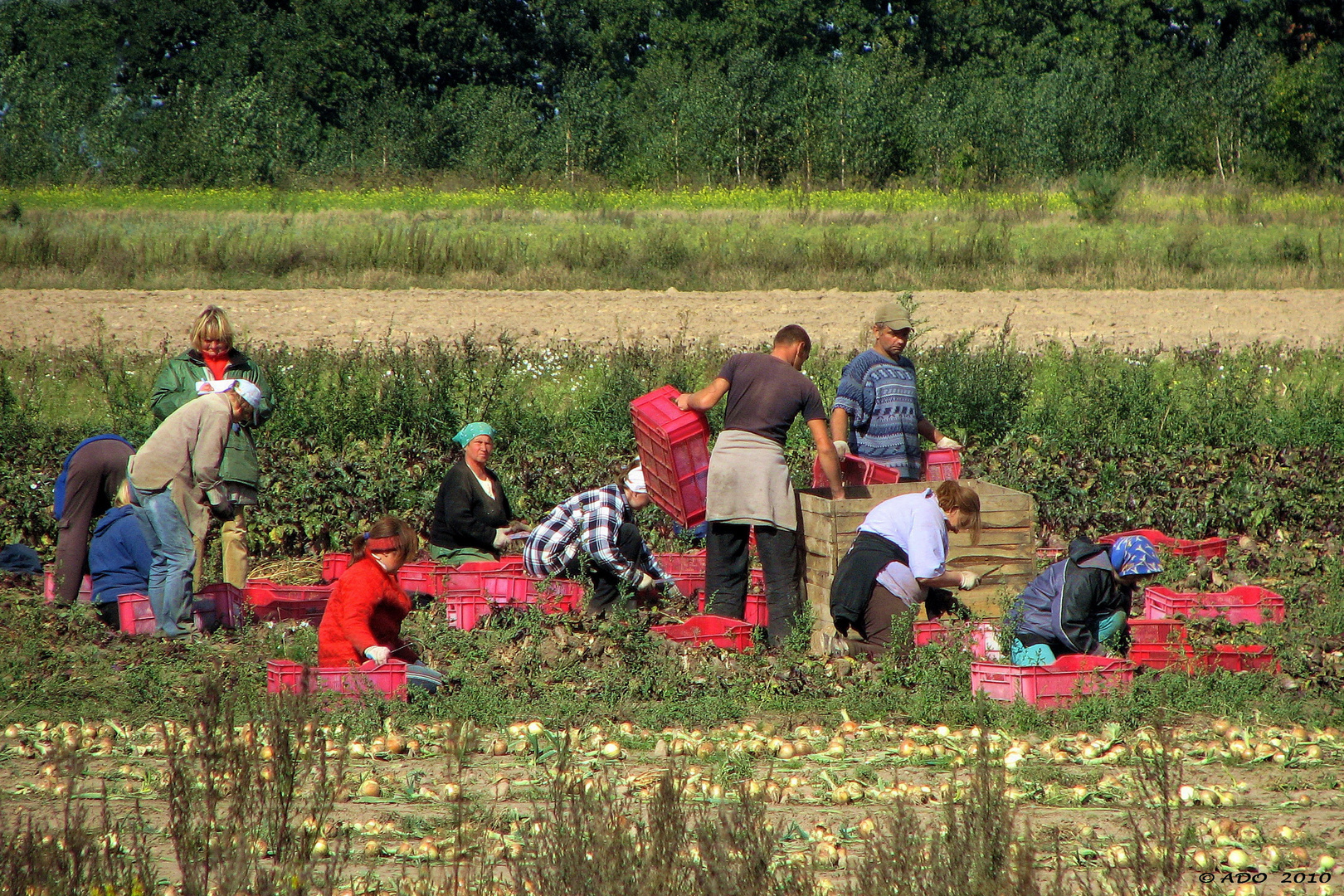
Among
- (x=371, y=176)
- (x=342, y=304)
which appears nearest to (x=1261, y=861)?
(x=342, y=304)

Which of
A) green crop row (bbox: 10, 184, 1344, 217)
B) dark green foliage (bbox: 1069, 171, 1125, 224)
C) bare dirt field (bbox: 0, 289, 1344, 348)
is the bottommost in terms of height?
bare dirt field (bbox: 0, 289, 1344, 348)

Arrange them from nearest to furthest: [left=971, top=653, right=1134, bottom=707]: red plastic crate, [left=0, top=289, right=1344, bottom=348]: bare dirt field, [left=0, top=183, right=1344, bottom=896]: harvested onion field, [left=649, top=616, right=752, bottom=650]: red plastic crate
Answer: [left=0, top=183, right=1344, bottom=896]: harvested onion field < [left=971, top=653, right=1134, bottom=707]: red plastic crate < [left=649, top=616, right=752, bottom=650]: red plastic crate < [left=0, top=289, right=1344, bottom=348]: bare dirt field

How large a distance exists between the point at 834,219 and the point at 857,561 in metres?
21.4

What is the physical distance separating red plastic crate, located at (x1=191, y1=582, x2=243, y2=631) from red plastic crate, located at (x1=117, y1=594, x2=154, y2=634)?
23 centimetres

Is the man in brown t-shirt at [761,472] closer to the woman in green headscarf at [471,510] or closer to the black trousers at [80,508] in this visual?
the woman in green headscarf at [471,510]

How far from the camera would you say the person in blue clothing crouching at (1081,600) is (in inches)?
219

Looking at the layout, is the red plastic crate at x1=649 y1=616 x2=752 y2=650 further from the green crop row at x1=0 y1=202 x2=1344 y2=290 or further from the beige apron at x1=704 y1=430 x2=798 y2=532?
the green crop row at x1=0 y1=202 x2=1344 y2=290

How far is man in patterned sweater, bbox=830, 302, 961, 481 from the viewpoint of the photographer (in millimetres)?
6820

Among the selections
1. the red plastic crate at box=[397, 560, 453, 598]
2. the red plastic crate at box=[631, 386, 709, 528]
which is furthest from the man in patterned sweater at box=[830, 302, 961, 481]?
the red plastic crate at box=[397, 560, 453, 598]

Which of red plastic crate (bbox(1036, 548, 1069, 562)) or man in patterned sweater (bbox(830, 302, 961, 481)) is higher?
man in patterned sweater (bbox(830, 302, 961, 481))

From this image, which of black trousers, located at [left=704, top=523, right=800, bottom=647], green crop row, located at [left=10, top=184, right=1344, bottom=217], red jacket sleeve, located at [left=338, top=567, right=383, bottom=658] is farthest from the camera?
green crop row, located at [left=10, top=184, right=1344, bottom=217]

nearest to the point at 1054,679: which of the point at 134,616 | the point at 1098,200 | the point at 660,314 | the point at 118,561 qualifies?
the point at 134,616

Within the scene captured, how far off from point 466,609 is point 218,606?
1283 mm

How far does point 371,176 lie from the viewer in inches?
1479
